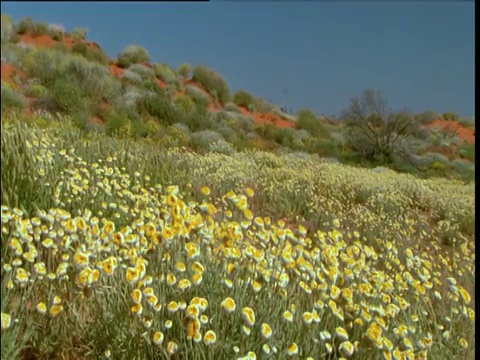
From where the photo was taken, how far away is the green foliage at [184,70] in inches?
103

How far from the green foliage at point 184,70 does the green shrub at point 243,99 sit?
A: 0.28 m

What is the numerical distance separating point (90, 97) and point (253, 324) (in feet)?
4.44

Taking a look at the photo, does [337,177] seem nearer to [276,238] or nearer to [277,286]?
[276,238]

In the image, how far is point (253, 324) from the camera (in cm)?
212

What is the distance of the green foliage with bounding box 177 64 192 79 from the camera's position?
261cm

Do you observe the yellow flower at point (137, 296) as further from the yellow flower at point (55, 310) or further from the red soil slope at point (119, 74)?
the red soil slope at point (119, 74)

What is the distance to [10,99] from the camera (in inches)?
86.8

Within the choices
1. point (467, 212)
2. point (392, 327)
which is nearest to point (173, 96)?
point (392, 327)

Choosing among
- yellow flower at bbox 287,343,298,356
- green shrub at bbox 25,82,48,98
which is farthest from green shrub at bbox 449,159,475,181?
green shrub at bbox 25,82,48,98

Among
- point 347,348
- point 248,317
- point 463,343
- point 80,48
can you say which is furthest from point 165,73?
point 463,343

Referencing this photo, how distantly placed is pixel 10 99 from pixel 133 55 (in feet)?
1.91

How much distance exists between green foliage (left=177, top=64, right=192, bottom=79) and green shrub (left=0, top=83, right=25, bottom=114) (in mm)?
763

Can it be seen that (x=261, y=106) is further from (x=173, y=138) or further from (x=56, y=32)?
(x=56, y=32)

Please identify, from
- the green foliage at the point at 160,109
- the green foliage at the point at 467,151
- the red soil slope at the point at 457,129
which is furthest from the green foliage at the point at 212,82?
the green foliage at the point at 467,151
